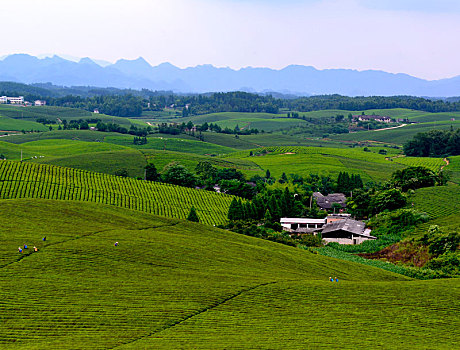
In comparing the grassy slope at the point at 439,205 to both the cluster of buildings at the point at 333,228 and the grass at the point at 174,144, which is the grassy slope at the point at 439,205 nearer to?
the cluster of buildings at the point at 333,228

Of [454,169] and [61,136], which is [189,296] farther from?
[61,136]

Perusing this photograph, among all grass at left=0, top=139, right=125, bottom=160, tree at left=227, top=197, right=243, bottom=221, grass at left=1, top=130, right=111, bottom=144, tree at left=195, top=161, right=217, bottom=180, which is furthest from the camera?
grass at left=1, top=130, right=111, bottom=144

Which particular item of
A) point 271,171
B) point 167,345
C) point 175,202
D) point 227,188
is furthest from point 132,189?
point 167,345

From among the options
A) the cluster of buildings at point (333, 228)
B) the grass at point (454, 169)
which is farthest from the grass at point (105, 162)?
the grass at point (454, 169)

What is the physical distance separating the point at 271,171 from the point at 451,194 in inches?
2020

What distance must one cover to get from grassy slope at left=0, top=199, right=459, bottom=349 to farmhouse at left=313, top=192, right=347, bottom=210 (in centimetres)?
4536

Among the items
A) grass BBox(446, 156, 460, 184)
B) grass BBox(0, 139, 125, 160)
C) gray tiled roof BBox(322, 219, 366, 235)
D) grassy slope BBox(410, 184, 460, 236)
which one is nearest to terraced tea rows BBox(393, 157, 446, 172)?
grass BBox(446, 156, 460, 184)

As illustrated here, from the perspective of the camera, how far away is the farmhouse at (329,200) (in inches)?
3922

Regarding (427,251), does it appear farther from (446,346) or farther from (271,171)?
(271,171)

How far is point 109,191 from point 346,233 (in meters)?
36.9

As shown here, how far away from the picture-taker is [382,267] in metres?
58.4

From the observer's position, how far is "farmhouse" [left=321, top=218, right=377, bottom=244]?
73.2 meters

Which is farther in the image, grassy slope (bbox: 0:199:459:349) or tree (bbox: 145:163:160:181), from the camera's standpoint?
tree (bbox: 145:163:160:181)

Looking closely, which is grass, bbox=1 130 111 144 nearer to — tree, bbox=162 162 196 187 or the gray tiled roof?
tree, bbox=162 162 196 187
